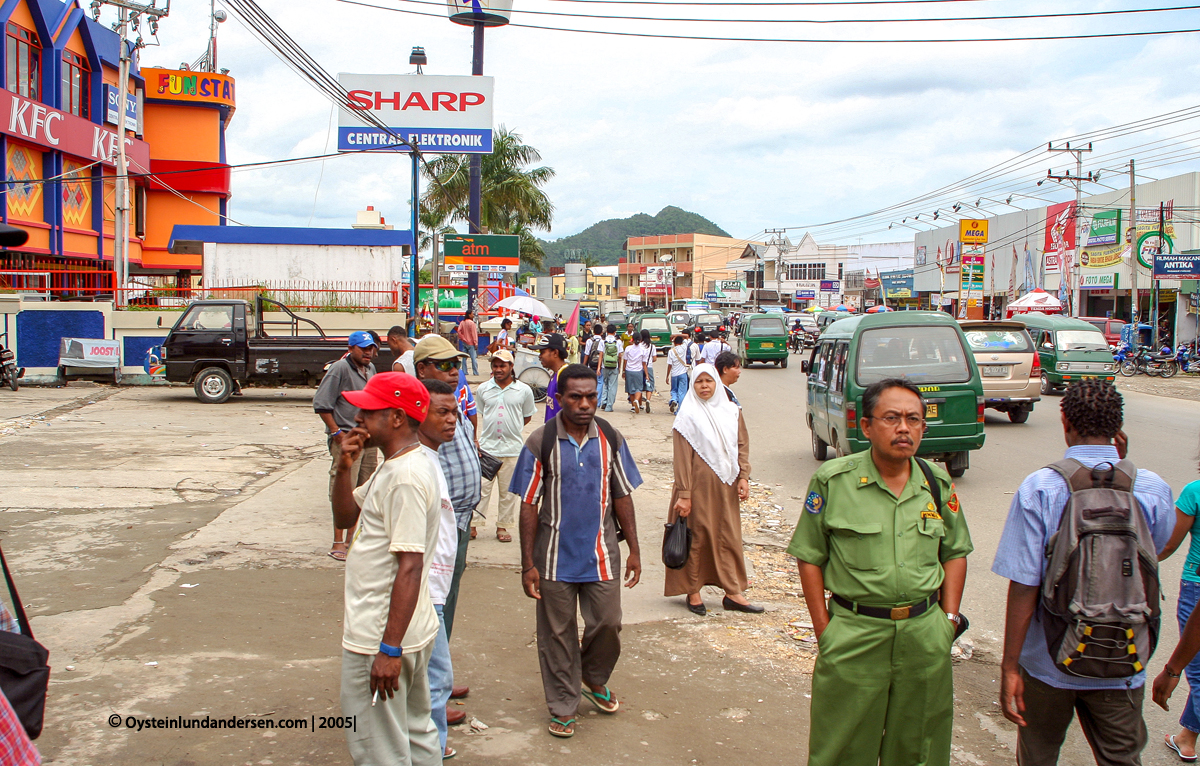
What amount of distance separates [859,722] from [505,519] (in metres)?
5.16

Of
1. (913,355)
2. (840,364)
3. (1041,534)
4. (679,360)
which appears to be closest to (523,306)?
(679,360)

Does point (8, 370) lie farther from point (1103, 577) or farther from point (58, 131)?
point (1103, 577)

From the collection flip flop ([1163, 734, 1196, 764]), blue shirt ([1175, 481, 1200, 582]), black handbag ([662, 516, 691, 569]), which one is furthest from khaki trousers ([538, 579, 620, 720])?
flip flop ([1163, 734, 1196, 764])

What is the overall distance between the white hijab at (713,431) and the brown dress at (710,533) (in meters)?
0.05

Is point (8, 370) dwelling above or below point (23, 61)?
below

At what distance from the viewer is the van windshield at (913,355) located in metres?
10.2

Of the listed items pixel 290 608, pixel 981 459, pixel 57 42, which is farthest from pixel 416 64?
pixel 290 608

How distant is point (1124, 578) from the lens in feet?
9.72

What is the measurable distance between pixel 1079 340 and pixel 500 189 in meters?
27.0

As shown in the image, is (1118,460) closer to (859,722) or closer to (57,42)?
(859,722)

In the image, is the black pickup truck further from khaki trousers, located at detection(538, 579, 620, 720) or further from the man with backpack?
the man with backpack

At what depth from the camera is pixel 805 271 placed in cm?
9181

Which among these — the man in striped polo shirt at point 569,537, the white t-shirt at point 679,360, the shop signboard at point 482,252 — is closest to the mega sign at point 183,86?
the shop signboard at point 482,252

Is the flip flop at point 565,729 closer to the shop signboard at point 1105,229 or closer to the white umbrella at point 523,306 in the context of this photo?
the white umbrella at point 523,306
